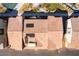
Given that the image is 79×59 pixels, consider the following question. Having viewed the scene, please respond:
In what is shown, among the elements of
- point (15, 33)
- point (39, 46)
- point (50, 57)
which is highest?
point (15, 33)

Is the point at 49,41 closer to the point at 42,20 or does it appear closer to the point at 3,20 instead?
the point at 42,20

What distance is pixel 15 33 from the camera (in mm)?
1667

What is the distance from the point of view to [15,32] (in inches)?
65.6

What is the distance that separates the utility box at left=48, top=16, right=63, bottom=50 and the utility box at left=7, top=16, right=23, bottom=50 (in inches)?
10.6

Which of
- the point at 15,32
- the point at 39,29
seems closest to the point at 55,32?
the point at 39,29

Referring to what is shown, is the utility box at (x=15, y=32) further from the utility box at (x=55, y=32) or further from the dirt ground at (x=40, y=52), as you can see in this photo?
the utility box at (x=55, y=32)

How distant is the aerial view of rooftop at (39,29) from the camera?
164 centimetres

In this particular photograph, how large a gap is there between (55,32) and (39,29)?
5.8 inches

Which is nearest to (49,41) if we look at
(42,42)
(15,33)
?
(42,42)

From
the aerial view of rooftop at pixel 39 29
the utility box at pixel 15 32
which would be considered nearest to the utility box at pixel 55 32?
the aerial view of rooftop at pixel 39 29

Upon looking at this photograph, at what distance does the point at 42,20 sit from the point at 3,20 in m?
0.36

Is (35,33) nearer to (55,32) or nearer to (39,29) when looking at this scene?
(39,29)

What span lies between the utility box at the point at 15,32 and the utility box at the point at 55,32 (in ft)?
0.88

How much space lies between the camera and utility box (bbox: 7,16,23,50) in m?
1.66
